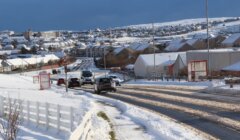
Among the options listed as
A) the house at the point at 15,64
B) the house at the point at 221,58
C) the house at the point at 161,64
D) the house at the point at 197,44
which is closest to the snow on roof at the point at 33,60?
the house at the point at 15,64

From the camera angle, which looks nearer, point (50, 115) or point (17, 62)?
point (50, 115)

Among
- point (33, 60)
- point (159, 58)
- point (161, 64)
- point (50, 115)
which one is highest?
point (33, 60)

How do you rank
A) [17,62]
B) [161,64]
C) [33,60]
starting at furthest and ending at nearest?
1. [33,60]
2. [17,62]
3. [161,64]

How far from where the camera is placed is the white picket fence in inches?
808

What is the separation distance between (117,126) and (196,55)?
2506 inches

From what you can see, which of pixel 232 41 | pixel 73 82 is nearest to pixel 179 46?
pixel 232 41

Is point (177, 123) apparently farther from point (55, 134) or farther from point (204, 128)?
point (55, 134)

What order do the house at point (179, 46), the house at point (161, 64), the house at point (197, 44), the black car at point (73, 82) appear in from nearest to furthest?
the black car at point (73, 82)
the house at point (161, 64)
the house at point (197, 44)
the house at point (179, 46)

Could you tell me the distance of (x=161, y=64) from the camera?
99.5 metres

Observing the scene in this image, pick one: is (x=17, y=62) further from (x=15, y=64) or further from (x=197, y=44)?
(x=197, y=44)

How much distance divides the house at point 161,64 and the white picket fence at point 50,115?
64.0 metres

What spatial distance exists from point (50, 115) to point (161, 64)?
76.6 metres

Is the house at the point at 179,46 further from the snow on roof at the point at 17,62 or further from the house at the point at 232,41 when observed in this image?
the snow on roof at the point at 17,62

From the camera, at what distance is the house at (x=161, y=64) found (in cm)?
9244
